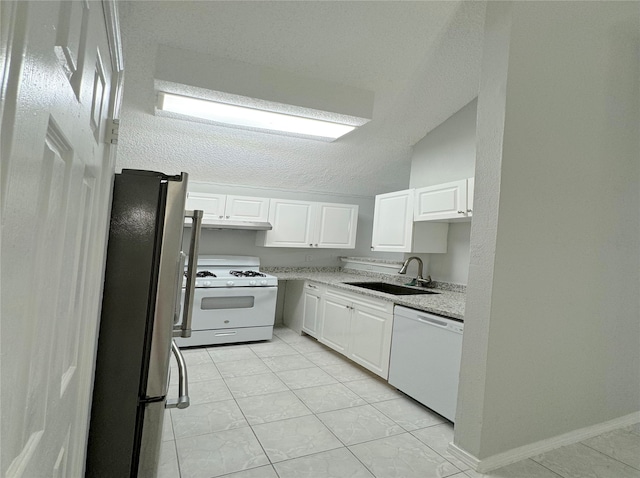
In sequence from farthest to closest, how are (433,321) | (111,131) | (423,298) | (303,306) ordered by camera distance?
(303,306) < (423,298) < (433,321) < (111,131)

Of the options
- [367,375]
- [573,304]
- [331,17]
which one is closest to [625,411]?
[573,304]

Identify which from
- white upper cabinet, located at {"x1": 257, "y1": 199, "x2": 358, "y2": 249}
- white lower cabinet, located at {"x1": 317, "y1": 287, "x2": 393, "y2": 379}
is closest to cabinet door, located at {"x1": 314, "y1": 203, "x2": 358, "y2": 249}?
white upper cabinet, located at {"x1": 257, "y1": 199, "x2": 358, "y2": 249}

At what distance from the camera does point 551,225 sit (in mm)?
2203

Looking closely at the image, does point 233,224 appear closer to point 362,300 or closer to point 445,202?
point 362,300

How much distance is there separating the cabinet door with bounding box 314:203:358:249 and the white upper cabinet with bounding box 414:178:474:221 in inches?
59.7

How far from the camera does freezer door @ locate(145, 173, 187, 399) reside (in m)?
1.27

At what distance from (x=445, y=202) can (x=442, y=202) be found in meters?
0.04

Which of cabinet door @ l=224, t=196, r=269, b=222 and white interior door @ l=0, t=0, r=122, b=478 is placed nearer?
white interior door @ l=0, t=0, r=122, b=478

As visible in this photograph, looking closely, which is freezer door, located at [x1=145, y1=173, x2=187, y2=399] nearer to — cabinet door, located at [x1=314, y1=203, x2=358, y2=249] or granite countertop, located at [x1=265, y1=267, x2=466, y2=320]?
granite countertop, located at [x1=265, y1=267, x2=466, y2=320]

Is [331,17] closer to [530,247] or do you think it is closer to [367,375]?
[530,247]

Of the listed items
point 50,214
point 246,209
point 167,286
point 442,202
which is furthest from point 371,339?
point 50,214

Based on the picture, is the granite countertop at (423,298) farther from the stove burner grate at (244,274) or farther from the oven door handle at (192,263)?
the oven door handle at (192,263)

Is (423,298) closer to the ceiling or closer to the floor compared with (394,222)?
closer to the floor

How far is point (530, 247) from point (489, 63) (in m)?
1.12
